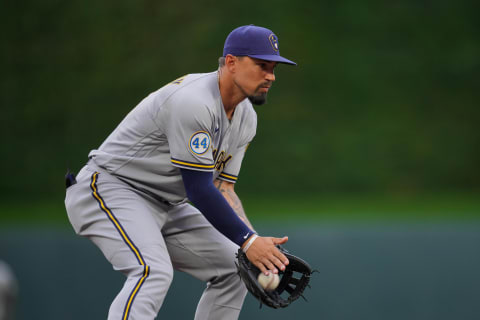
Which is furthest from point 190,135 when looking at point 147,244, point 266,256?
point 266,256

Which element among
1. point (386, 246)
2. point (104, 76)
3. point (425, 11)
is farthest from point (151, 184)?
point (425, 11)

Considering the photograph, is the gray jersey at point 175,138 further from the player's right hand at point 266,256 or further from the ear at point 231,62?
the player's right hand at point 266,256

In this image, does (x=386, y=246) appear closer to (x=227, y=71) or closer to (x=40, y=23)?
→ (x=227, y=71)

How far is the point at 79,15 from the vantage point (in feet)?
21.9

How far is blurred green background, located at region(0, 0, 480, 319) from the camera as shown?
6.54 metres

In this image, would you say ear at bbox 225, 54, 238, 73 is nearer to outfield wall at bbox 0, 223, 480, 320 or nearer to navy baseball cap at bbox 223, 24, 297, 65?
navy baseball cap at bbox 223, 24, 297, 65

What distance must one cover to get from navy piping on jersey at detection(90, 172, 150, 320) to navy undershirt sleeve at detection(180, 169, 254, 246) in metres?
0.32

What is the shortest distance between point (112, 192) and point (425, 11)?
483 centimetres

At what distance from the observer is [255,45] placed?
2943 mm

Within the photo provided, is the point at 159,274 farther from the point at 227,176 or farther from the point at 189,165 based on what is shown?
the point at 227,176

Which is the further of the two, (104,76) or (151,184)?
(104,76)

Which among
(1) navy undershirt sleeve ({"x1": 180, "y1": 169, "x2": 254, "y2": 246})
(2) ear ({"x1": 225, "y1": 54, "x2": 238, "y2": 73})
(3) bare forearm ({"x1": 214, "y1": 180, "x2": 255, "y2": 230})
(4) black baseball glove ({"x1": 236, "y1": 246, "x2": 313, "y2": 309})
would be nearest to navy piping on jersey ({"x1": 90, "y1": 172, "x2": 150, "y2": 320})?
(1) navy undershirt sleeve ({"x1": 180, "y1": 169, "x2": 254, "y2": 246})

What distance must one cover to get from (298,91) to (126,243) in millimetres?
4191

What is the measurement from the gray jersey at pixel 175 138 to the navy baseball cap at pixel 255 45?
0.20 metres
